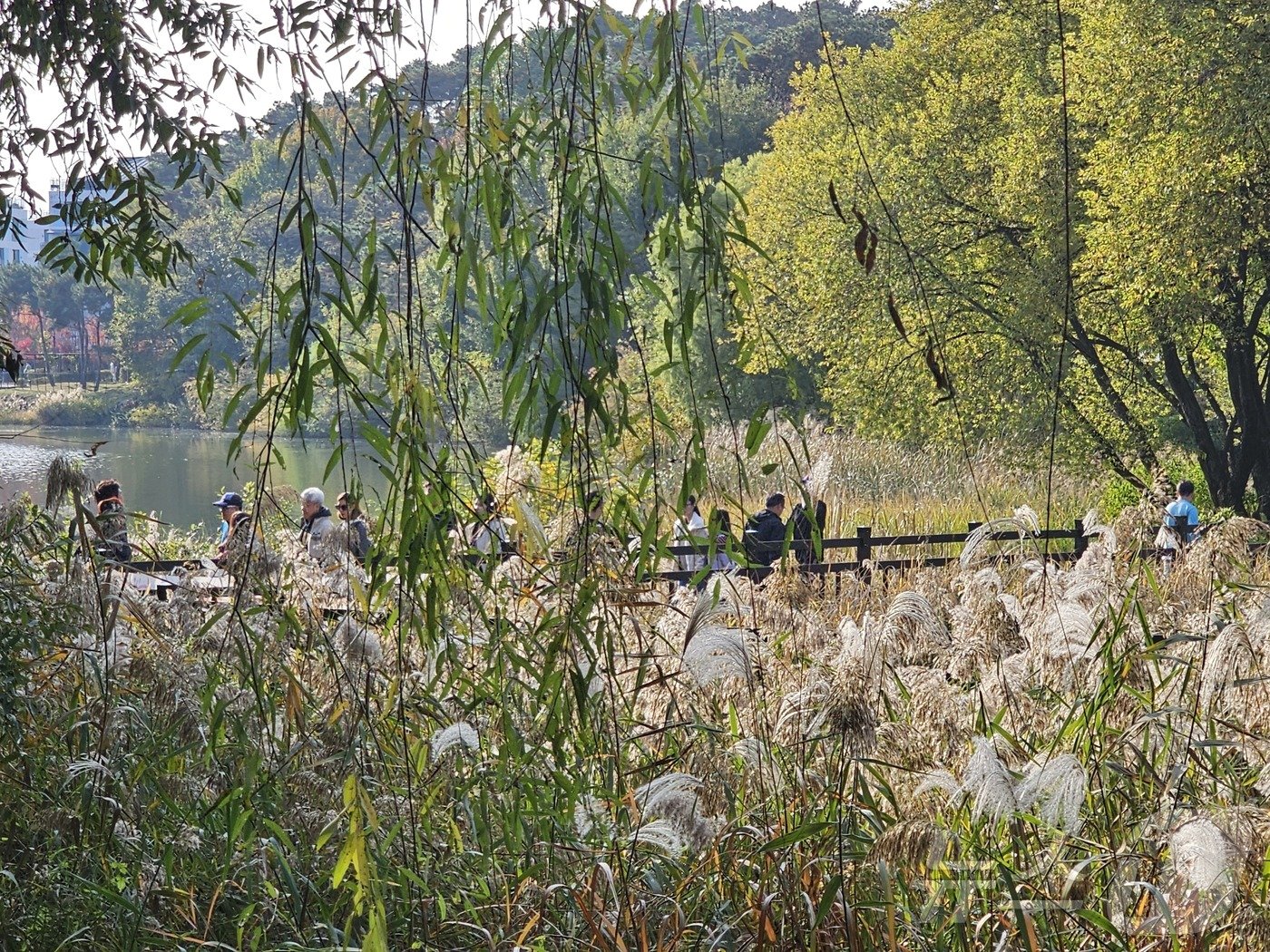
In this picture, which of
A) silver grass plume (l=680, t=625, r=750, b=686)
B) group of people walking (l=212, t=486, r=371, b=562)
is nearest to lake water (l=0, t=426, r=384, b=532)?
group of people walking (l=212, t=486, r=371, b=562)

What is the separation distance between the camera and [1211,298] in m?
15.3

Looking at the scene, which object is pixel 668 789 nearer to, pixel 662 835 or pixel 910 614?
pixel 662 835

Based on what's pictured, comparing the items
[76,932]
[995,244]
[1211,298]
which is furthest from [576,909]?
[995,244]

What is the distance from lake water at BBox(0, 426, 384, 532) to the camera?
29125 mm

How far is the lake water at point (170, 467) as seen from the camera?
95.6 ft

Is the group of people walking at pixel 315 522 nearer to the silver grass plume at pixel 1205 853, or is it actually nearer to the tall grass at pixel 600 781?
the tall grass at pixel 600 781

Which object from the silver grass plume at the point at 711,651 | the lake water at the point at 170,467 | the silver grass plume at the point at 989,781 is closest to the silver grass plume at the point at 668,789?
the silver grass plume at the point at 711,651

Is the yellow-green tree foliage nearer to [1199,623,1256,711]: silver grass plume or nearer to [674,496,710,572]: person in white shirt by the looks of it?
[674,496,710,572]: person in white shirt

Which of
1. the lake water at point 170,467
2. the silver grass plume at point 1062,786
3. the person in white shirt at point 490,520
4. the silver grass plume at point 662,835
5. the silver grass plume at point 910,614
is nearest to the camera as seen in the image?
the person in white shirt at point 490,520

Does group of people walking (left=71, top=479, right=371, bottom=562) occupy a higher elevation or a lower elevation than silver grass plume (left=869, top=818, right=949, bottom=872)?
higher

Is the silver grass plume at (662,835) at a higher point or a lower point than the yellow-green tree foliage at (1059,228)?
lower

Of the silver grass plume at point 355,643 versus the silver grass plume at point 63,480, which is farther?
the silver grass plume at point 355,643

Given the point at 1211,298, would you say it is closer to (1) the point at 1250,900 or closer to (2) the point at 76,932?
(1) the point at 1250,900

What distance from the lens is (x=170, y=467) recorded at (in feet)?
136
